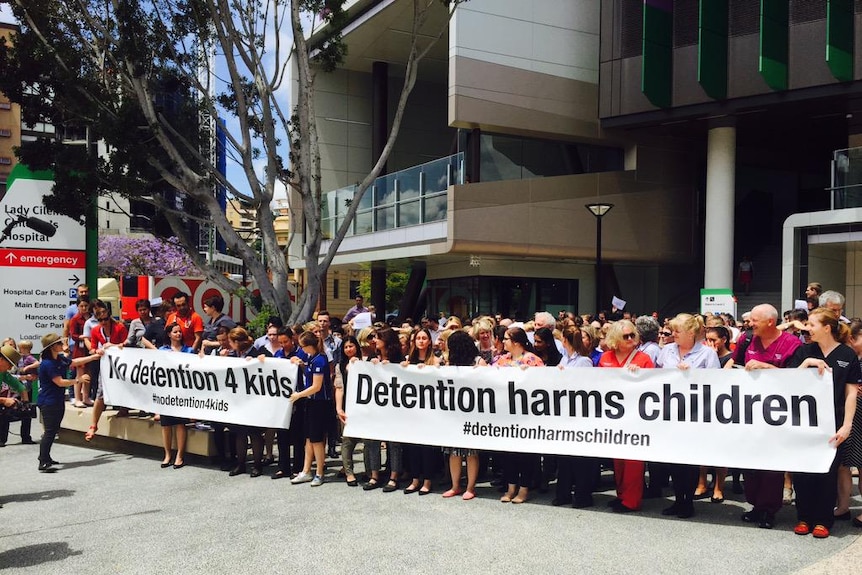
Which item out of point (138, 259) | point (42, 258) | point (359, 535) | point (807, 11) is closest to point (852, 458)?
point (359, 535)

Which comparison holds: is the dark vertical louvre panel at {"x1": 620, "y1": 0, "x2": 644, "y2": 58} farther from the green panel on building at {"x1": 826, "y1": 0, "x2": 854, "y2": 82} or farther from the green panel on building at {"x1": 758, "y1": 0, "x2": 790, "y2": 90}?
the green panel on building at {"x1": 826, "y1": 0, "x2": 854, "y2": 82}

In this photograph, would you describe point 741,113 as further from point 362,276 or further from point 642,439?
point 362,276

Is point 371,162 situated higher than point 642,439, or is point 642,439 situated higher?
point 371,162

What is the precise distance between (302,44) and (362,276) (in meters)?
50.1

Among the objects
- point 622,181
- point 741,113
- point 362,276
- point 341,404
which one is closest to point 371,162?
point 622,181

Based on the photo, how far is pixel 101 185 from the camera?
13.7 meters

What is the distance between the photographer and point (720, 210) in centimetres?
2373

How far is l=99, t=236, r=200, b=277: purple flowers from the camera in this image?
184 ft

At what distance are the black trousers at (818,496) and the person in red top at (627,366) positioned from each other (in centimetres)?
141

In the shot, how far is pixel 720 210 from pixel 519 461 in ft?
61.2

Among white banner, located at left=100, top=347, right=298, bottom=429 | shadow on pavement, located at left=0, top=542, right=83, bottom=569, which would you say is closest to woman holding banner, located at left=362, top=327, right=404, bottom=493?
white banner, located at left=100, top=347, right=298, bottom=429

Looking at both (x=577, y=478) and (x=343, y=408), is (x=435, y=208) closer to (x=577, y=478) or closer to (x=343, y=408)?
(x=343, y=408)

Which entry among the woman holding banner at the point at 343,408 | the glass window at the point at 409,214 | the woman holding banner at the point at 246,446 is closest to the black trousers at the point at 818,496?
the woman holding banner at the point at 343,408

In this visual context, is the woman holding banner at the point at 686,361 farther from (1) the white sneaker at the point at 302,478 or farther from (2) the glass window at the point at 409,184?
(2) the glass window at the point at 409,184
